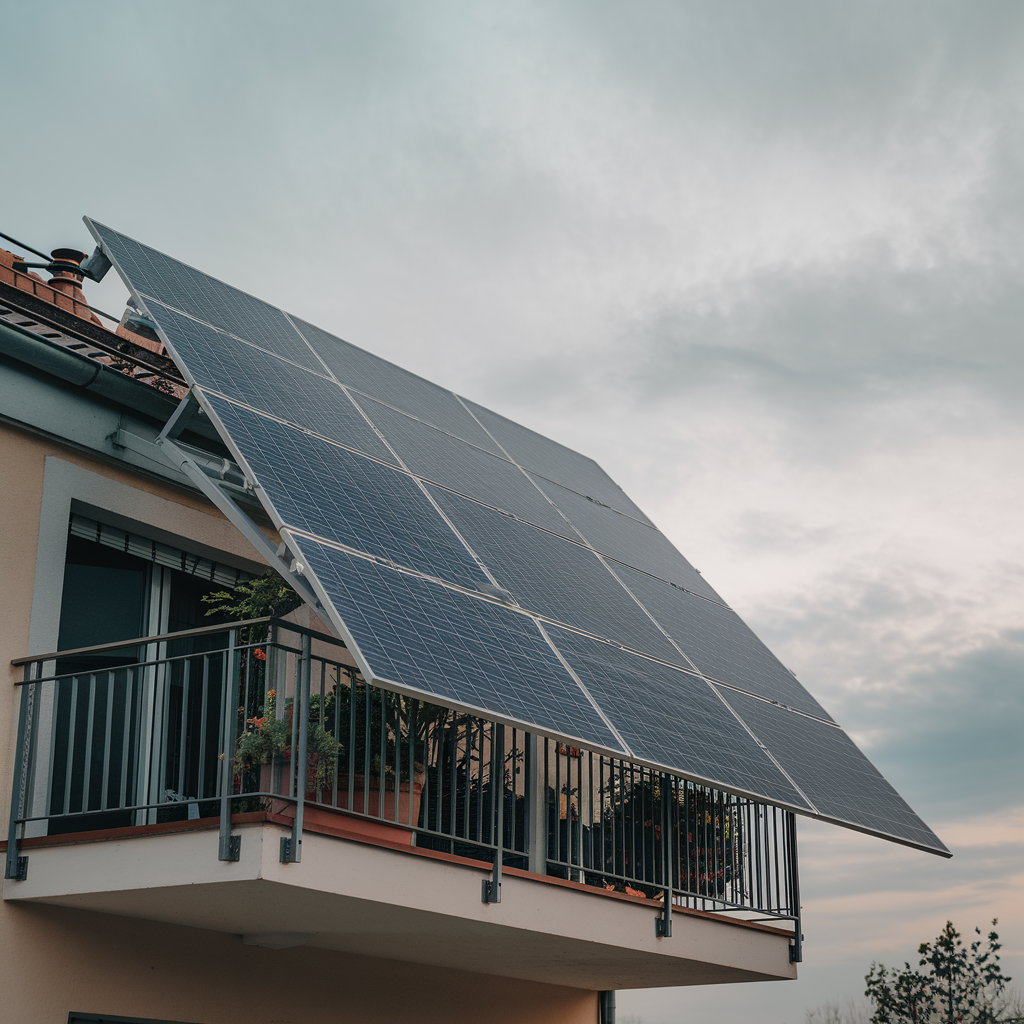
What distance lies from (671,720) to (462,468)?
11.0 ft

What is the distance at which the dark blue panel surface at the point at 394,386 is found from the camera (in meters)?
10.8

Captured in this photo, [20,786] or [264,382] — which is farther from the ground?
[264,382]

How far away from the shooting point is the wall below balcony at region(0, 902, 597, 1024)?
7.24 meters

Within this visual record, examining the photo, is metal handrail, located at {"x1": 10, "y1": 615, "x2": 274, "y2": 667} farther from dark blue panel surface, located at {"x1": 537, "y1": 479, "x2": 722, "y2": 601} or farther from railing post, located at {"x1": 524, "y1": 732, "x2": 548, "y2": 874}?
dark blue panel surface, located at {"x1": 537, "y1": 479, "x2": 722, "y2": 601}

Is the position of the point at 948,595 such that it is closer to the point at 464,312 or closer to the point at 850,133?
the point at 850,133

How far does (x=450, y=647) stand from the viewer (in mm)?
6582

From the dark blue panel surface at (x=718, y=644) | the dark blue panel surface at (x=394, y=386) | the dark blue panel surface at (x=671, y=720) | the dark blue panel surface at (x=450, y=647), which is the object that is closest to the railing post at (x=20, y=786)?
the dark blue panel surface at (x=450, y=647)

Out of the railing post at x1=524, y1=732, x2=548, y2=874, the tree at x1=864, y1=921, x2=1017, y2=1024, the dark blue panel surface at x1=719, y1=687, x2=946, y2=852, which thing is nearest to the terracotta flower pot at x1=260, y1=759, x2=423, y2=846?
the railing post at x1=524, y1=732, x2=548, y2=874

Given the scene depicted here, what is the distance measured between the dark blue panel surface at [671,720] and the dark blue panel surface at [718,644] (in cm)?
102

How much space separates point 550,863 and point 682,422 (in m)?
12.1

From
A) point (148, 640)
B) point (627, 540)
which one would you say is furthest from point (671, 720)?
point (627, 540)

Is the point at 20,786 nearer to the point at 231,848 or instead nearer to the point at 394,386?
the point at 231,848

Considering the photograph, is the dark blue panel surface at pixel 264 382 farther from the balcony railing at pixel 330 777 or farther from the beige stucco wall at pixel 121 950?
the balcony railing at pixel 330 777

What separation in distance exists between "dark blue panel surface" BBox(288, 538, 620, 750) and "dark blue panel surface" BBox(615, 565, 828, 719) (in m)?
2.98
